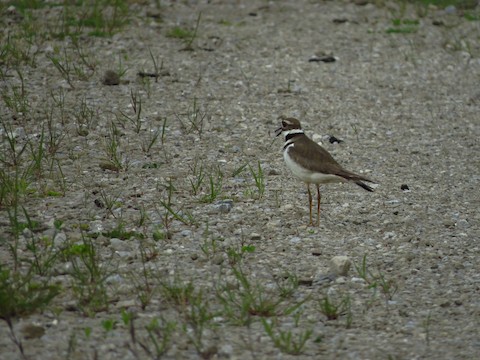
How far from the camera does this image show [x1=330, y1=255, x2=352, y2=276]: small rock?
22.8 ft

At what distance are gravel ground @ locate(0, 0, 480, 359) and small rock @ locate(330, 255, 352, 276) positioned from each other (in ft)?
0.19

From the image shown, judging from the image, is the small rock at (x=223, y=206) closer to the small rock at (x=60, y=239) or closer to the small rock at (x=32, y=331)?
the small rock at (x=60, y=239)

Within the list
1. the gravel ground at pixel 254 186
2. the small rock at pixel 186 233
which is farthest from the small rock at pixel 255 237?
the small rock at pixel 186 233

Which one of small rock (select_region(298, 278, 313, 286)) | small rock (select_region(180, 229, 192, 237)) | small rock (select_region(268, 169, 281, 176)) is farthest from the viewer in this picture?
small rock (select_region(268, 169, 281, 176))

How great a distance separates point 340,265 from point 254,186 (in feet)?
7.06

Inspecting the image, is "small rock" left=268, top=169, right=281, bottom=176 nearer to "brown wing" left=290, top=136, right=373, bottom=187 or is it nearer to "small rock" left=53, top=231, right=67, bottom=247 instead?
"brown wing" left=290, top=136, right=373, bottom=187

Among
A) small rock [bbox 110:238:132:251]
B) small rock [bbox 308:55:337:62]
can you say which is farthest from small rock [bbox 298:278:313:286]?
small rock [bbox 308:55:337:62]

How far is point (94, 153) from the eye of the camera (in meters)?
9.36

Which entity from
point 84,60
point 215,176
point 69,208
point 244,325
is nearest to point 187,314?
point 244,325

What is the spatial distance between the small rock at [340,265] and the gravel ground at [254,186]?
6 centimetres

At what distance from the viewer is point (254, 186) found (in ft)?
29.2

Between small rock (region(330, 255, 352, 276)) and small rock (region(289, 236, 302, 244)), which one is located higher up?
small rock (region(330, 255, 352, 276))

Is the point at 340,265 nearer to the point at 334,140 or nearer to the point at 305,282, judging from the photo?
the point at 305,282

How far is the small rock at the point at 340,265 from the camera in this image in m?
6.95
